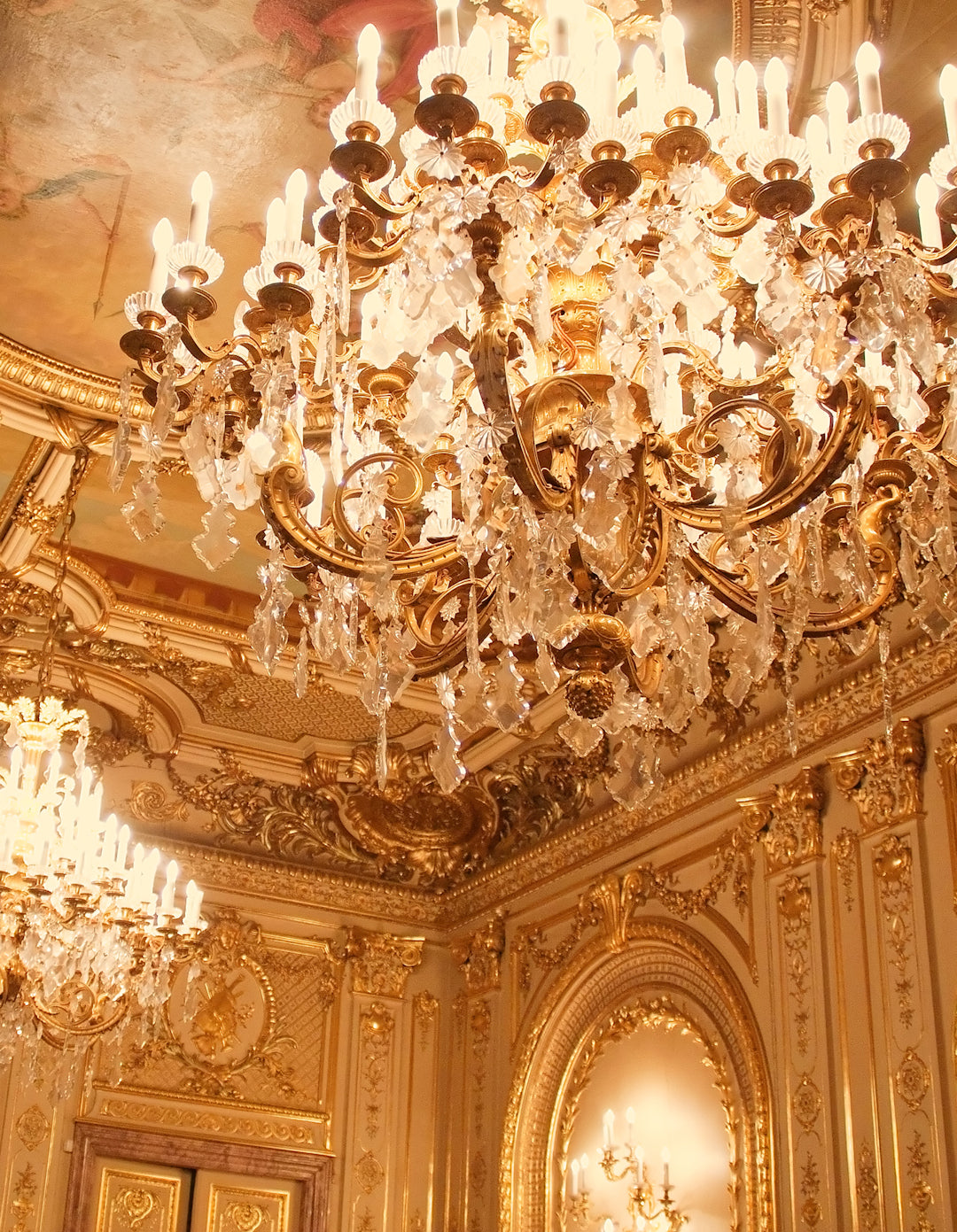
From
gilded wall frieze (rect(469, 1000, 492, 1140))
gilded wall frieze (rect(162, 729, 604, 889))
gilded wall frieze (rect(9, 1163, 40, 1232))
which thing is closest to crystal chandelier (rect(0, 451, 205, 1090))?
gilded wall frieze (rect(9, 1163, 40, 1232))

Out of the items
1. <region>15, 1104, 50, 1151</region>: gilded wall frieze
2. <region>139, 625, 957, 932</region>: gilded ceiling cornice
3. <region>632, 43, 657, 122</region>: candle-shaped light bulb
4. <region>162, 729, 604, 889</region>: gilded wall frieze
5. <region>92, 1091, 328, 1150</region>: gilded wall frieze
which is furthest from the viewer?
<region>162, 729, 604, 889</region>: gilded wall frieze

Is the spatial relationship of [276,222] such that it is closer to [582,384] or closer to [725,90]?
[582,384]

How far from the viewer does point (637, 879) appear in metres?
7.63

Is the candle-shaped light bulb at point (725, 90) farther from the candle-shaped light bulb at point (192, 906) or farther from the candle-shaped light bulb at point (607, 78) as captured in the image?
the candle-shaped light bulb at point (192, 906)

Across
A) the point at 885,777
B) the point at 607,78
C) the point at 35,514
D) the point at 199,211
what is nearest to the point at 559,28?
the point at 607,78

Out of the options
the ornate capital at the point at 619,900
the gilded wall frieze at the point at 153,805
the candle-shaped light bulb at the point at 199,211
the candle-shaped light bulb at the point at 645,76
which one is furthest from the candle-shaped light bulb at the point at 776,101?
the gilded wall frieze at the point at 153,805

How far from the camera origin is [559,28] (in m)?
2.91

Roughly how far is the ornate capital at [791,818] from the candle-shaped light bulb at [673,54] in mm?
3947

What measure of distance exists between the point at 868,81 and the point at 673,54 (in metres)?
0.41

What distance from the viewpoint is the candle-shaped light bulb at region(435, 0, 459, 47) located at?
295 centimetres

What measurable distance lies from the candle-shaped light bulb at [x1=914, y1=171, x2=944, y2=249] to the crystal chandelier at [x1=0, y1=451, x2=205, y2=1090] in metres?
3.64

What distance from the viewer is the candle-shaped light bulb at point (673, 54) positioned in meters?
3.11

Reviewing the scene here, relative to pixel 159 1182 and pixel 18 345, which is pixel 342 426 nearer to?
pixel 18 345

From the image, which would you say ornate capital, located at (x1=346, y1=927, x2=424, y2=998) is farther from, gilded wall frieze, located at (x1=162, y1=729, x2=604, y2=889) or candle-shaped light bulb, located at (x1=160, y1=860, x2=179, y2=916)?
candle-shaped light bulb, located at (x1=160, y1=860, x2=179, y2=916)
